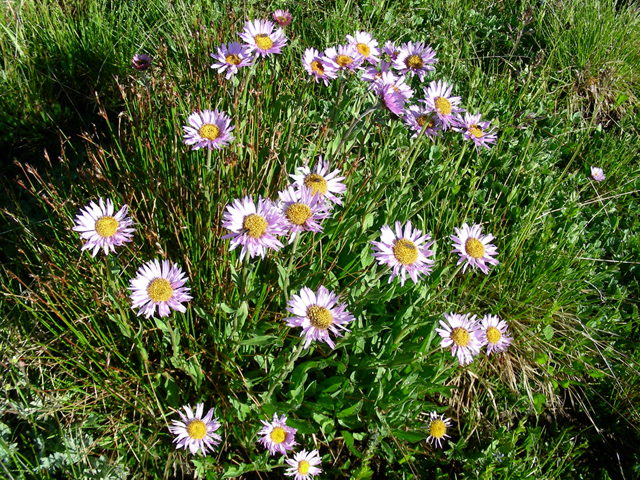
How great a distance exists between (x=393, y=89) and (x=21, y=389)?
6.32 ft

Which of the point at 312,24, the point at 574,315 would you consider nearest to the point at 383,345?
the point at 574,315

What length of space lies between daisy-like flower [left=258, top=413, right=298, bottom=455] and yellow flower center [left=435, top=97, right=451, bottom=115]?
1.36 m

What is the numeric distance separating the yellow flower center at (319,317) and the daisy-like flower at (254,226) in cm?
23

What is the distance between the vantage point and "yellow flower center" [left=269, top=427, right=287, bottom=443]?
1792 millimetres

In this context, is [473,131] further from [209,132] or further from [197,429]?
[197,429]

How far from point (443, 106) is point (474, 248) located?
2.05 feet

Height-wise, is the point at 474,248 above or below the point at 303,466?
above

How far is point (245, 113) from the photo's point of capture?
101 inches

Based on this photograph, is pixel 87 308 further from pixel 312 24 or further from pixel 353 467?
pixel 312 24

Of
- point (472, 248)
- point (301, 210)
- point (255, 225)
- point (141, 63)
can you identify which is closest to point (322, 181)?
point (301, 210)

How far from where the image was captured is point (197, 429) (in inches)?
69.0

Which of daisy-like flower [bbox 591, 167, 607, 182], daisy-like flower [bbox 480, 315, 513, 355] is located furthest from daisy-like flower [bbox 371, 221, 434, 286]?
daisy-like flower [bbox 591, 167, 607, 182]

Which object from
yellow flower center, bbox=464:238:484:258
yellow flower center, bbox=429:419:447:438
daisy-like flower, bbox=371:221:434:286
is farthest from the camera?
yellow flower center, bbox=429:419:447:438

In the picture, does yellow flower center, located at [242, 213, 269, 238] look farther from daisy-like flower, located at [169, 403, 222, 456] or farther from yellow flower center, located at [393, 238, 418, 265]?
daisy-like flower, located at [169, 403, 222, 456]
